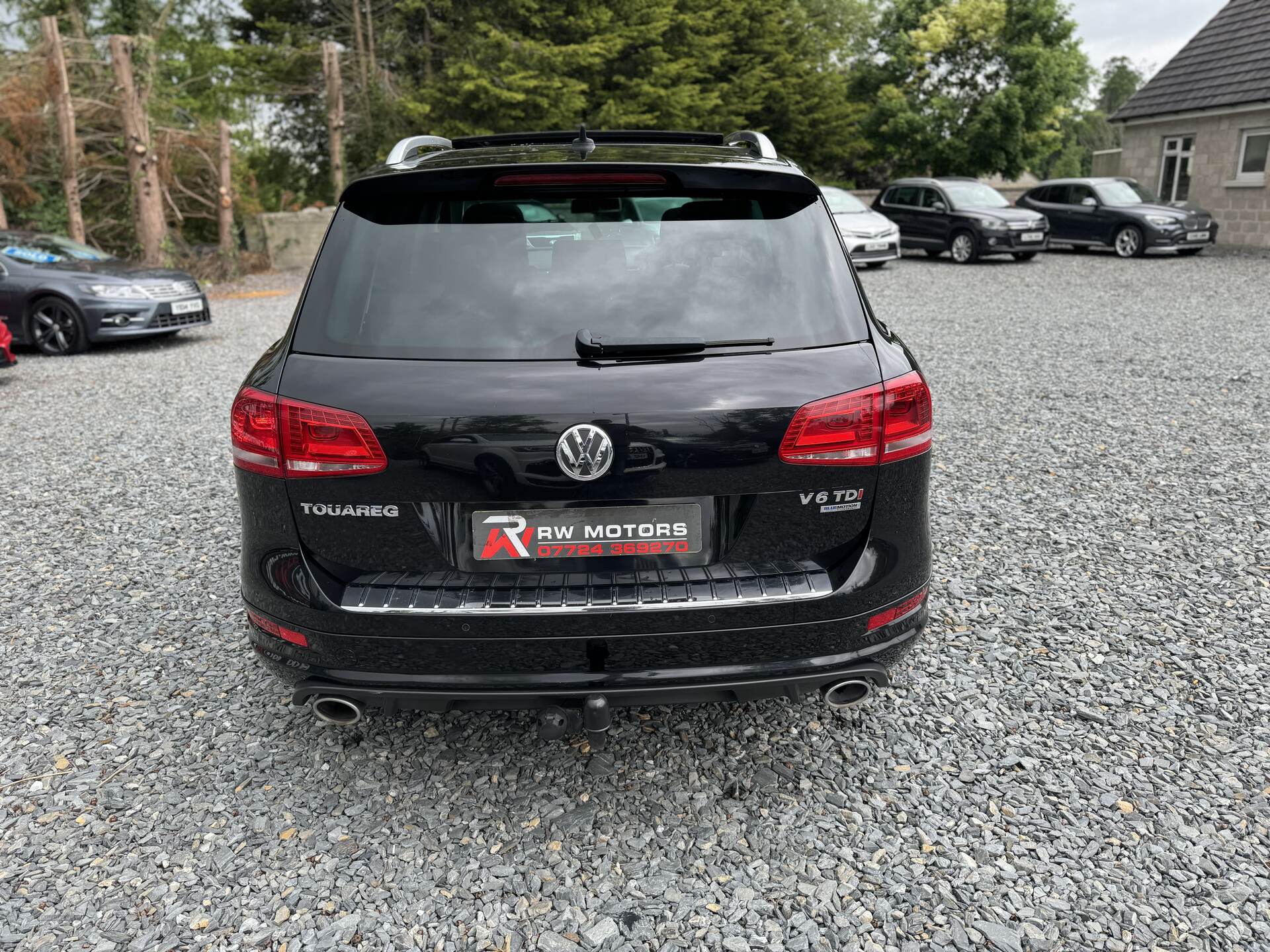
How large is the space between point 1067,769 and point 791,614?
1.19 m

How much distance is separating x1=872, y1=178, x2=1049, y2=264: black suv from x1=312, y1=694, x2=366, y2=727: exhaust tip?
63.1ft

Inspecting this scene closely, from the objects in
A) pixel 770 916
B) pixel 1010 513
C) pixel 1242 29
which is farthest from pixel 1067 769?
pixel 1242 29

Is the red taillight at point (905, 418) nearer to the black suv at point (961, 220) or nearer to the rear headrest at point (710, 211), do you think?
the rear headrest at point (710, 211)

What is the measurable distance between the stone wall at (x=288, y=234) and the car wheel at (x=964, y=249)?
47.2ft

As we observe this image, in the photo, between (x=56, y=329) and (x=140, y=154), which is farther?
(x=140, y=154)

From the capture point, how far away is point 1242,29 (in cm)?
2338

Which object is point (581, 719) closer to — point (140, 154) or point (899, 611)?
point (899, 611)

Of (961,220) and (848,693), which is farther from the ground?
(961,220)

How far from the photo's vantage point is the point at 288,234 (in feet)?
74.4

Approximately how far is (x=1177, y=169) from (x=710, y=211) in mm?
26786

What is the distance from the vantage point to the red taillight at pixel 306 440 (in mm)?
2355

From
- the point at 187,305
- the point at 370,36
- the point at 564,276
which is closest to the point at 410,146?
the point at 564,276

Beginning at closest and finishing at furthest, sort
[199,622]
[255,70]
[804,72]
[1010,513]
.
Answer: [199,622] < [1010,513] < [255,70] < [804,72]

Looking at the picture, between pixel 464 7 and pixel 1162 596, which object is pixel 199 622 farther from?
pixel 464 7
